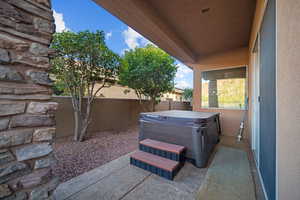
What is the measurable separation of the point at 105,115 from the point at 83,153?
201cm

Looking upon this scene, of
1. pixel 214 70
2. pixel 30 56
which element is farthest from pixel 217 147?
pixel 30 56

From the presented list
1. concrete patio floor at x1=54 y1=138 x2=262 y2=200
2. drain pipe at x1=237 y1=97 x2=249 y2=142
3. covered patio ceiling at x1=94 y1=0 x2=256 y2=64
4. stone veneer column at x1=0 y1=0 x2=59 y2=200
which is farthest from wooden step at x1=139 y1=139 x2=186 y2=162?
drain pipe at x1=237 y1=97 x2=249 y2=142

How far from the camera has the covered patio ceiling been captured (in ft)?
7.75

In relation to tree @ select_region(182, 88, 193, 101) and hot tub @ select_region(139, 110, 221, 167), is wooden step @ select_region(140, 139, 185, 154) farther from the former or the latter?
tree @ select_region(182, 88, 193, 101)

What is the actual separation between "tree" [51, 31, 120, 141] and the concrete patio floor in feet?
6.25

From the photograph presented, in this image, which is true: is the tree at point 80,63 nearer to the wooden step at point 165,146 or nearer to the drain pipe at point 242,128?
the wooden step at point 165,146

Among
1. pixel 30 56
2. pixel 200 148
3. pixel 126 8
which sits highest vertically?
pixel 126 8

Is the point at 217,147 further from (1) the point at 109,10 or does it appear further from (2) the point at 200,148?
(1) the point at 109,10

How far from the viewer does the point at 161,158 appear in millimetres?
2107

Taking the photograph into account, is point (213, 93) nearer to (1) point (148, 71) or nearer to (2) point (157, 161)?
(1) point (148, 71)

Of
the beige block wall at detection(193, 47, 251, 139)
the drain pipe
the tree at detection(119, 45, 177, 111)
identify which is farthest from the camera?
the tree at detection(119, 45, 177, 111)

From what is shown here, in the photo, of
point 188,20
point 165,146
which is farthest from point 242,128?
point 188,20

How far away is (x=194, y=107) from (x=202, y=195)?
12.4 ft

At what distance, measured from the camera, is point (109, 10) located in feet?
7.79
